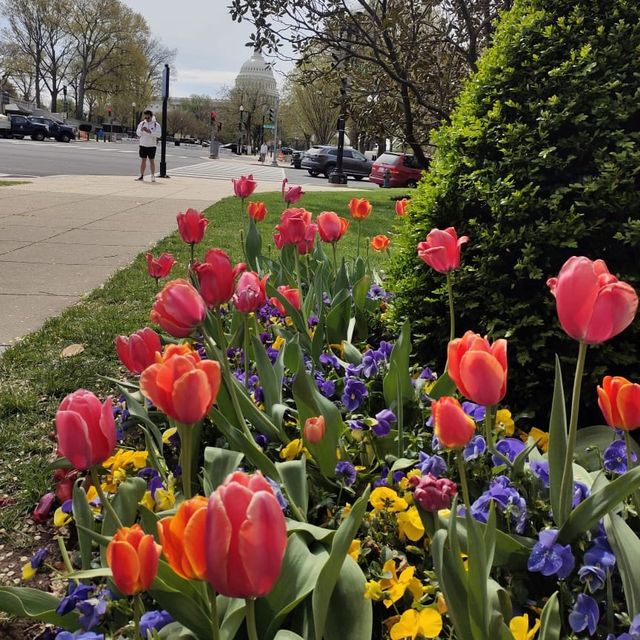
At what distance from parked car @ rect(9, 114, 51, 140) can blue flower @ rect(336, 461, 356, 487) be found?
4663cm

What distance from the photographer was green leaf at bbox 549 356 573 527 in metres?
1.27

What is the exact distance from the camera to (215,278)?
1.53 m

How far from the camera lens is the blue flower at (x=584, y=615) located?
1.13 m

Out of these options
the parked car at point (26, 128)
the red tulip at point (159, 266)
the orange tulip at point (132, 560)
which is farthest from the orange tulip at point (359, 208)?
the parked car at point (26, 128)

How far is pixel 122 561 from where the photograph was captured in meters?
0.86

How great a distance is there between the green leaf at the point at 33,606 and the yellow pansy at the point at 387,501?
69 centimetres

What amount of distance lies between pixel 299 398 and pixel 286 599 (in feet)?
2.07

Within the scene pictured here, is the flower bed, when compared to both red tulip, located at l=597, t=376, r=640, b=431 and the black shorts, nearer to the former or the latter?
red tulip, located at l=597, t=376, r=640, b=431

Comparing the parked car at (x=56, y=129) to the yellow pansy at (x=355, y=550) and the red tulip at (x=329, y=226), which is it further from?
the yellow pansy at (x=355, y=550)

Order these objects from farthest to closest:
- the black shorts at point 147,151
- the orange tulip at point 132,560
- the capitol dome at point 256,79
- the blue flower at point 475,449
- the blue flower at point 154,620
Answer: the capitol dome at point 256,79
the black shorts at point 147,151
the blue flower at point 475,449
the blue flower at point 154,620
the orange tulip at point 132,560

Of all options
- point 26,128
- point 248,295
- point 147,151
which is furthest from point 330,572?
point 26,128

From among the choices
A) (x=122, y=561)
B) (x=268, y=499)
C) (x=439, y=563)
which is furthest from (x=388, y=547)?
(x=268, y=499)

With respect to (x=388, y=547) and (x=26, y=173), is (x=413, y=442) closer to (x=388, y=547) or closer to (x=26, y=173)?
(x=388, y=547)

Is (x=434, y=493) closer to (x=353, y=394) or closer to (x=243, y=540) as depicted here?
(x=243, y=540)
